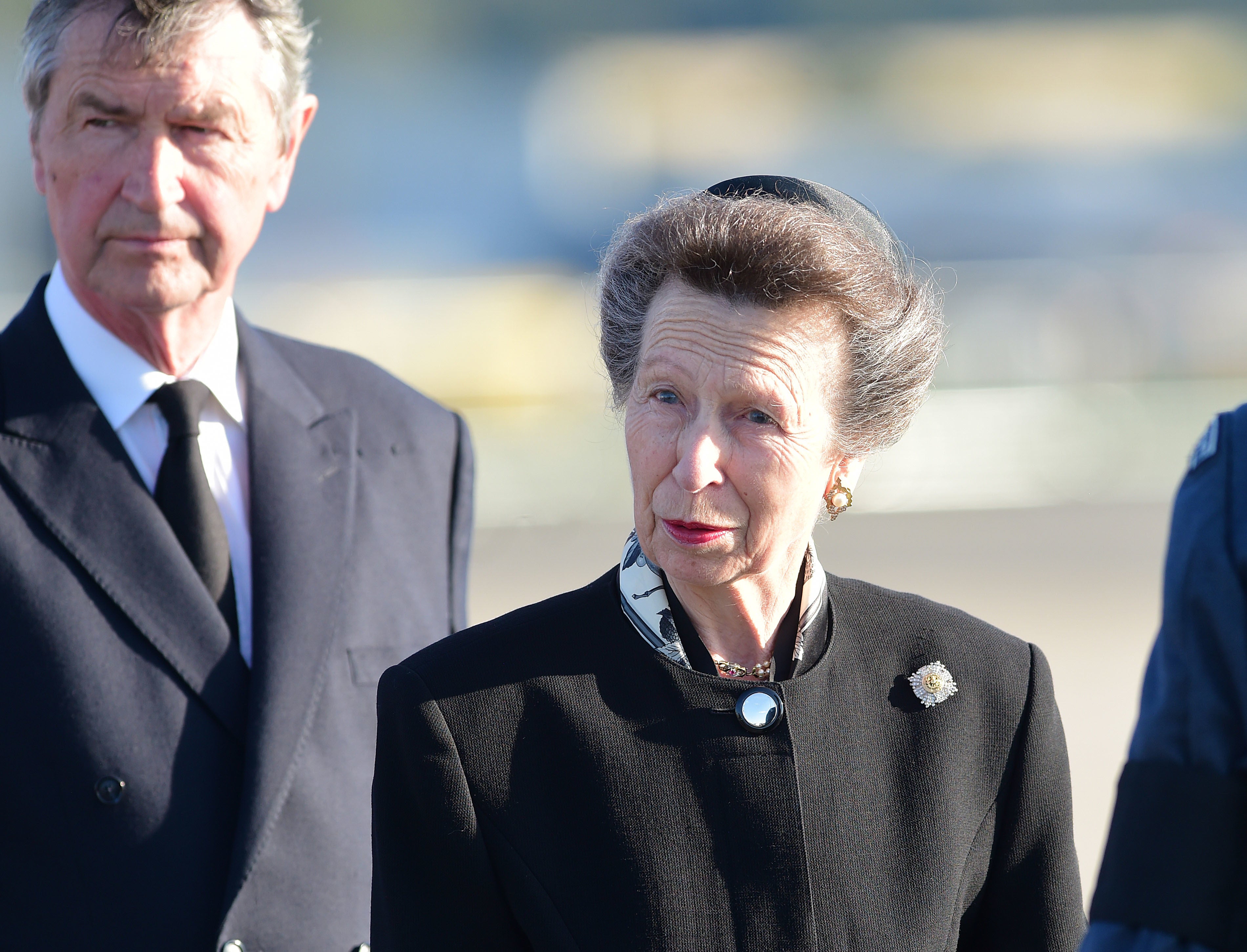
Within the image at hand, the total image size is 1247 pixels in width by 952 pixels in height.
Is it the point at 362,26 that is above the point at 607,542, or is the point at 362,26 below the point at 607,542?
above

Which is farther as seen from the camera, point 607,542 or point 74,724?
point 607,542

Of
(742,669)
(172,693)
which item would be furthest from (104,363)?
(742,669)

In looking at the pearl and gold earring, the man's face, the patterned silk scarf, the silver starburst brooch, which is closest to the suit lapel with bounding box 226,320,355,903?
the man's face

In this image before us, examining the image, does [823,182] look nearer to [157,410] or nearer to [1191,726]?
[157,410]

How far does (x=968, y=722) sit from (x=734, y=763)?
0.39 m

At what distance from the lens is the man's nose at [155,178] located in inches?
94.8

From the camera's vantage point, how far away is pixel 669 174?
1605 centimetres

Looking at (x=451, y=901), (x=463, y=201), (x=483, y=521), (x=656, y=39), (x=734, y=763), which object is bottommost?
(x=451, y=901)

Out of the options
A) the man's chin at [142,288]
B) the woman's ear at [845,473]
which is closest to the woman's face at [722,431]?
the woman's ear at [845,473]

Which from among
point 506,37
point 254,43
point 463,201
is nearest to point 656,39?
point 506,37

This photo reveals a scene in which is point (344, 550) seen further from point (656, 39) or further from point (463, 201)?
point (656, 39)

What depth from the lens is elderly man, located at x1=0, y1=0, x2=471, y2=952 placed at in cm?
218

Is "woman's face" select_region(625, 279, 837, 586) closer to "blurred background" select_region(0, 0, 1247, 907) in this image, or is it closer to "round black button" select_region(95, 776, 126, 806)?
"round black button" select_region(95, 776, 126, 806)

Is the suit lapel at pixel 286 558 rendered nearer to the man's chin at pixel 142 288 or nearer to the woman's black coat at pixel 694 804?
the man's chin at pixel 142 288
